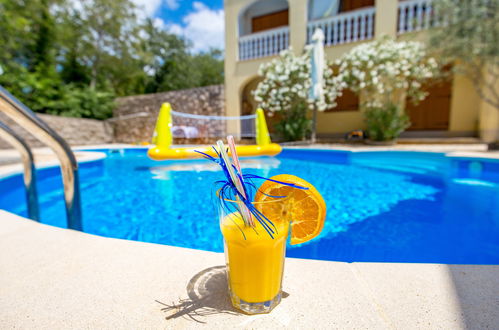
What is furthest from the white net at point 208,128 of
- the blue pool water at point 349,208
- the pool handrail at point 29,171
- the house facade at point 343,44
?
the pool handrail at point 29,171

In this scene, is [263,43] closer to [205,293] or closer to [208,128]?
[208,128]

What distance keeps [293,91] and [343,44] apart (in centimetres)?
265

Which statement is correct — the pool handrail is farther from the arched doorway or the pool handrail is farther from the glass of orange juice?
the arched doorway

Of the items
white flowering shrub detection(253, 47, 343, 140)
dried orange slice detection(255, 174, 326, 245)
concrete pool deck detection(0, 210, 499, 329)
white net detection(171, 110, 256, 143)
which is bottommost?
concrete pool deck detection(0, 210, 499, 329)

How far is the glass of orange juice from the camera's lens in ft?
2.23

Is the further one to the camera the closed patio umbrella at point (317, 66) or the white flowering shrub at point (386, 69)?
the closed patio umbrella at point (317, 66)

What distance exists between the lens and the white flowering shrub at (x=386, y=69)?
303 inches

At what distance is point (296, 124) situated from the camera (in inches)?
371

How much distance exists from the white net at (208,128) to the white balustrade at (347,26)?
433 cm

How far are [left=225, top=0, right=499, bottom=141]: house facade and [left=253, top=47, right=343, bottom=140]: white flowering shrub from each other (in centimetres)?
104

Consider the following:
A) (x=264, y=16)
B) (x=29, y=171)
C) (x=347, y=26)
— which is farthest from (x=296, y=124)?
(x=29, y=171)

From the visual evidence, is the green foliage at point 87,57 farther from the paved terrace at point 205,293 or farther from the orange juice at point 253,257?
the orange juice at point 253,257

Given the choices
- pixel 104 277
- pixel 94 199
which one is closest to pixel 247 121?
pixel 94 199

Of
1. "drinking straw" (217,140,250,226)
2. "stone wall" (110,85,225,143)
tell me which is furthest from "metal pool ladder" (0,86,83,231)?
"stone wall" (110,85,225,143)
